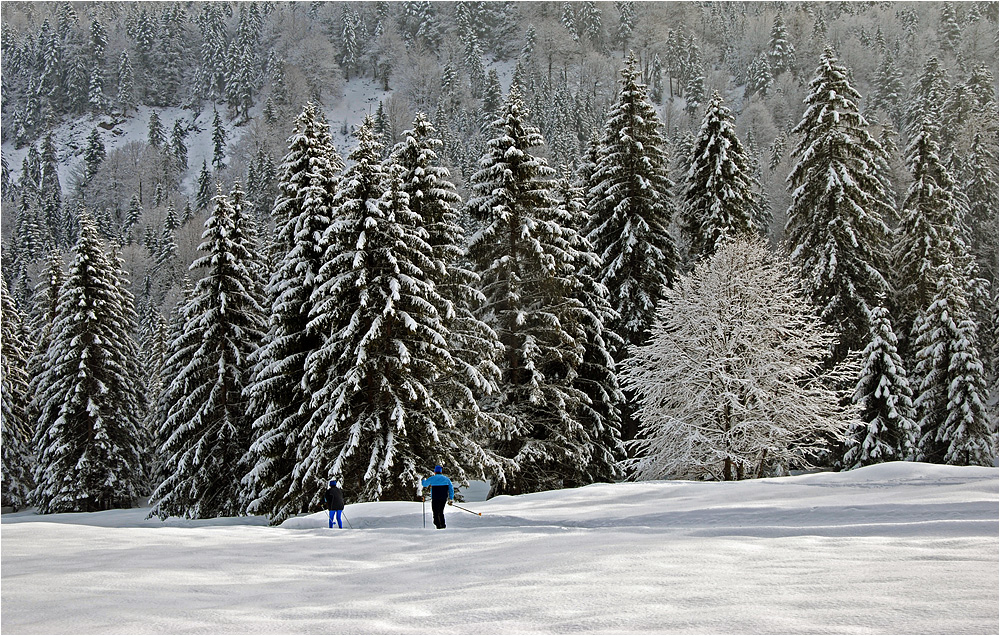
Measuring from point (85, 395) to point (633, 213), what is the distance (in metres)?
27.7

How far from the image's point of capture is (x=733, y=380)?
2173cm

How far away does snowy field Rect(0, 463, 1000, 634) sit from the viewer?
5.16 metres

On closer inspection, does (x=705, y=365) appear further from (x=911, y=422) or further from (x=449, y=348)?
(x=911, y=422)

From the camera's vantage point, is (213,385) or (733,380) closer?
(733,380)

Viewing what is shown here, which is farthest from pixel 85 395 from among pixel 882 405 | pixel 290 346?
pixel 882 405

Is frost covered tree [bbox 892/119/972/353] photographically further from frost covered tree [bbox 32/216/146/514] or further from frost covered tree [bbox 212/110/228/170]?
frost covered tree [bbox 212/110/228/170]

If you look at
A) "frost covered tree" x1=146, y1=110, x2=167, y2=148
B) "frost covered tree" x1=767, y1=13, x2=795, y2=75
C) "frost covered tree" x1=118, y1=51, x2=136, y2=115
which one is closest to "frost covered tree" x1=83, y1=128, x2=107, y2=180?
"frost covered tree" x1=146, y1=110, x2=167, y2=148

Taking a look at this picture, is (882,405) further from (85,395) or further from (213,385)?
(85,395)

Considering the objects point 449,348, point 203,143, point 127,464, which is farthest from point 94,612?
point 203,143

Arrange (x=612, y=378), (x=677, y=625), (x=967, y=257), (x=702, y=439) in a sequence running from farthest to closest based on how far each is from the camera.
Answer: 1. (x=967, y=257)
2. (x=612, y=378)
3. (x=702, y=439)
4. (x=677, y=625)

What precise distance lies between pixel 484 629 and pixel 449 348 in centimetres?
1835

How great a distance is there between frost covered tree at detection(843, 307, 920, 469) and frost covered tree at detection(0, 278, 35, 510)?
139 feet

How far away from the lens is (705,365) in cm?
2305

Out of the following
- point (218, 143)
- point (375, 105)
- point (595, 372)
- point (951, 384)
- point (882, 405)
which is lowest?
point (882, 405)
